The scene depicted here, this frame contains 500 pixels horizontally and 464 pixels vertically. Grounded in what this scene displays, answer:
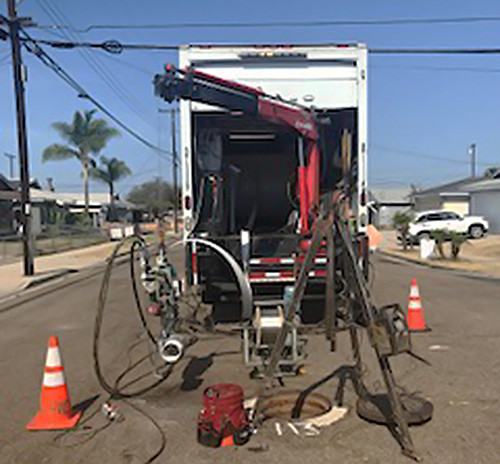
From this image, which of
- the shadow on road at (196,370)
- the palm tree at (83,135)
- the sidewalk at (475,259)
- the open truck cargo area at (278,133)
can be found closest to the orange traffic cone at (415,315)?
the open truck cargo area at (278,133)

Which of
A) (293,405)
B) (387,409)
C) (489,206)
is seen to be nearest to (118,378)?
(293,405)

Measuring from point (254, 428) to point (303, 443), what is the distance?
16.8 inches

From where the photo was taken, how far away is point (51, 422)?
4.39 metres

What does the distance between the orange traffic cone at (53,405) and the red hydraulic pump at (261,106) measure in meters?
3.07

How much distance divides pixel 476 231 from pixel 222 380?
25391mm

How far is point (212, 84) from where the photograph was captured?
20.9 ft

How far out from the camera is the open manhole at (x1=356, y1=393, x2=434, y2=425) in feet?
13.8

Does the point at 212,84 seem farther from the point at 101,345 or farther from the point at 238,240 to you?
the point at 101,345

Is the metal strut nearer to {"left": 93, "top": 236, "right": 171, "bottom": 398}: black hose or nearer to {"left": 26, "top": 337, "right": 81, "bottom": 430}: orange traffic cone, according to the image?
{"left": 93, "top": 236, "right": 171, "bottom": 398}: black hose

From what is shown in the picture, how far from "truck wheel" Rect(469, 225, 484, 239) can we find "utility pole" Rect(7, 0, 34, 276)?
21929mm

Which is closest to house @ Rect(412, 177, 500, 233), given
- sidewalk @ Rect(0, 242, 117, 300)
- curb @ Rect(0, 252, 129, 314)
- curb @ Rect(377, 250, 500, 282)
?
curb @ Rect(377, 250, 500, 282)

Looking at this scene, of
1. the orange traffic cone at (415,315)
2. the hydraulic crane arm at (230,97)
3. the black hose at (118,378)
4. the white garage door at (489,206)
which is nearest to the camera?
the black hose at (118,378)

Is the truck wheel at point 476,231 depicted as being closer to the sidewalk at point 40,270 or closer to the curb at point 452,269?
the curb at point 452,269

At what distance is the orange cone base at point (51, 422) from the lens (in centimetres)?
434
